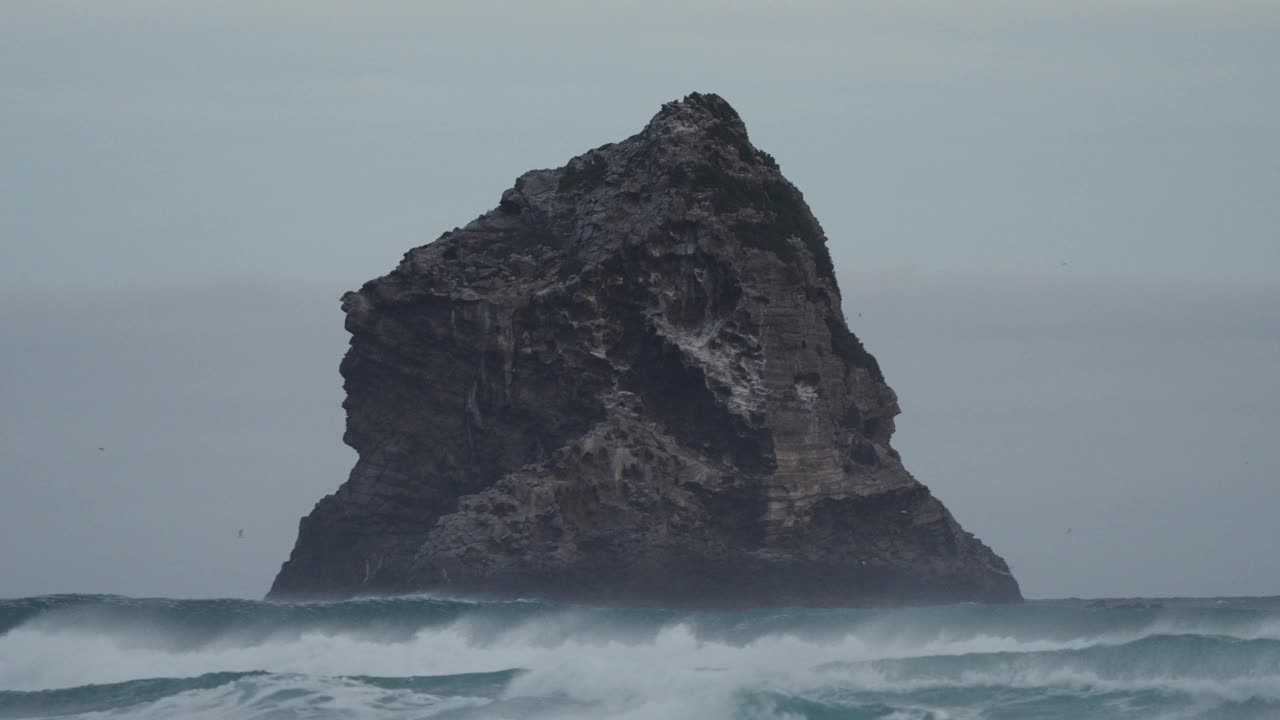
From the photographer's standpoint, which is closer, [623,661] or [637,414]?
[623,661]

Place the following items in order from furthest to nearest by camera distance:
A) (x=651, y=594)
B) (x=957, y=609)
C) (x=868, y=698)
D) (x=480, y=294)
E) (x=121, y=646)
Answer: (x=480, y=294)
(x=651, y=594)
(x=957, y=609)
(x=121, y=646)
(x=868, y=698)

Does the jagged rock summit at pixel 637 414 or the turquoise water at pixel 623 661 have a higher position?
the jagged rock summit at pixel 637 414

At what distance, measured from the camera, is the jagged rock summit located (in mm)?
58031

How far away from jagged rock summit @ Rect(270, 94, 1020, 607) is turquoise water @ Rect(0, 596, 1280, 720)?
3.34 m

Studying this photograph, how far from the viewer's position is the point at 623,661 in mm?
43312

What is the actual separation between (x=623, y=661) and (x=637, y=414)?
16.6 m

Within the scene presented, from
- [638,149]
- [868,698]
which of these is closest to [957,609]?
[868,698]

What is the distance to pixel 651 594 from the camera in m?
57.8

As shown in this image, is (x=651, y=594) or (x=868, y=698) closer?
(x=868, y=698)

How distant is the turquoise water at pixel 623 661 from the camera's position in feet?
130

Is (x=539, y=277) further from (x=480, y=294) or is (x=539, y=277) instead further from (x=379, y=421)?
(x=379, y=421)

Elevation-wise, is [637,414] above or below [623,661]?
above

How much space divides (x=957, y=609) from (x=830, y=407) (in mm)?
8769

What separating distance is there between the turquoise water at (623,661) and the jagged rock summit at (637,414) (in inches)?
131
